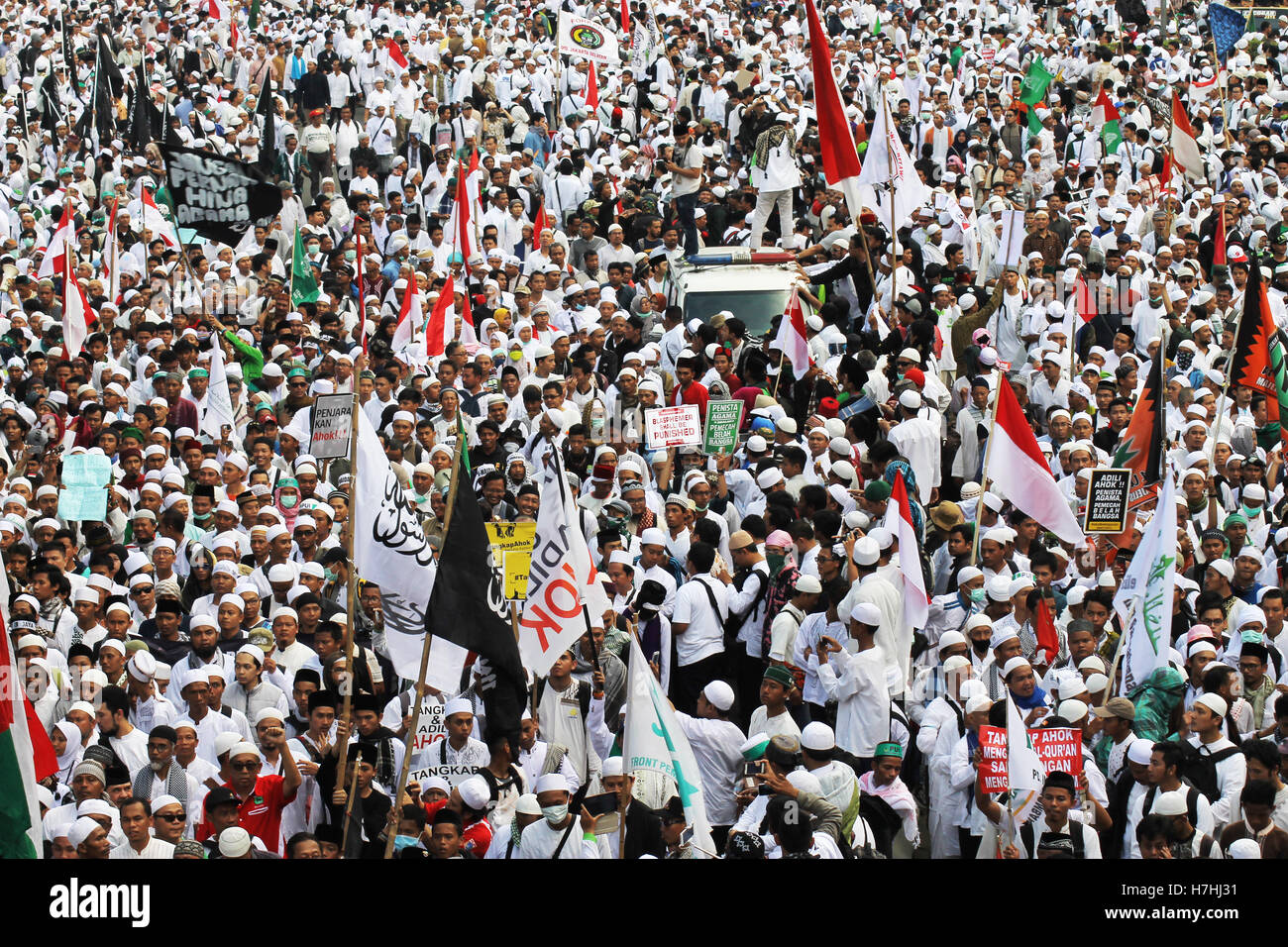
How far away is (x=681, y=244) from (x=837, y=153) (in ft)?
13.0

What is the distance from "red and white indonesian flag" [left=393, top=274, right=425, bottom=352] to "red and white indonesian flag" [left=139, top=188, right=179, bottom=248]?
3451 mm

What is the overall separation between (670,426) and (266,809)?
429 cm

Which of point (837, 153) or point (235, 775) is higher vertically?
point (837, 153)

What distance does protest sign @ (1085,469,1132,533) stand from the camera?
974cm

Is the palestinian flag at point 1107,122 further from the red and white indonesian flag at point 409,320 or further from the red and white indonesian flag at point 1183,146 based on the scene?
the red and white indonesian flag at point 409,320

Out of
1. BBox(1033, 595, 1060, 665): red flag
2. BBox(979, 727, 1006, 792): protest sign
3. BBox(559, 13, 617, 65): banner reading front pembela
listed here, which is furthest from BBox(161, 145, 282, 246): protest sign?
BBox(559, 13, 617, 65): banner reading front pembela

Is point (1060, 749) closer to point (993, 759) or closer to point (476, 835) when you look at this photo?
point (993, 759)

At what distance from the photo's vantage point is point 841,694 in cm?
839

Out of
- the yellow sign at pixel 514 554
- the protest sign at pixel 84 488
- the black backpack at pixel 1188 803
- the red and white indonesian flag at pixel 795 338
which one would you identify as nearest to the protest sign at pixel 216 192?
the protest sign at pixel 84 488

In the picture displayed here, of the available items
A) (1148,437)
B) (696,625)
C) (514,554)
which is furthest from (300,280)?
(514,554)

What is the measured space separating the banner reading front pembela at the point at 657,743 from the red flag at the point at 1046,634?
2.56 meters

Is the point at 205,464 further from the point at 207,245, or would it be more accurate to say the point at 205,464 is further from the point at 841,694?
the point at 207,245

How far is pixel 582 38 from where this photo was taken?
22.7 meters
